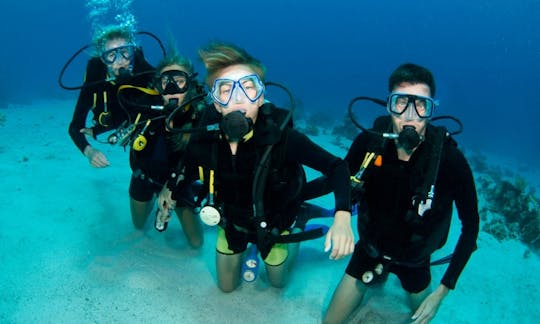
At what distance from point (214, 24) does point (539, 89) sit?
136 metres

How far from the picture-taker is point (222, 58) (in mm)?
3100

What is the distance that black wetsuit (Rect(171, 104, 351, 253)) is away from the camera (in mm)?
3094

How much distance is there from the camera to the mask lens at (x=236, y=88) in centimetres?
303

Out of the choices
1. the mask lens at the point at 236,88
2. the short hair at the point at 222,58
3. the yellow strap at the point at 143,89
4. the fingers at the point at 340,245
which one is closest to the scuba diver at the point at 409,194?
the fingers at the point at 340,245

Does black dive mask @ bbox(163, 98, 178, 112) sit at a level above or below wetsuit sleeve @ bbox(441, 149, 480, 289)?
below

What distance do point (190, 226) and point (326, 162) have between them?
9.12ft

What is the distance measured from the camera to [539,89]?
12862 centimetres

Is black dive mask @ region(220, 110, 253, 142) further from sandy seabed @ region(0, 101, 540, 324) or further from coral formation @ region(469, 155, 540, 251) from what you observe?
coral formation @ region(469, 155, 540, 251)

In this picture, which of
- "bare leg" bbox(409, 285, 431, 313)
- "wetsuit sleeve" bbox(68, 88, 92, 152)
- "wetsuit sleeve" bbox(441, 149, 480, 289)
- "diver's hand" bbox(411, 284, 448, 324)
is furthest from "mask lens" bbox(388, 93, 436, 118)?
"wetsuit sleeve" bbox(68, 88, 92, 152)

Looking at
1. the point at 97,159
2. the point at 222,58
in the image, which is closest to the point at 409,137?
the point at 222,58

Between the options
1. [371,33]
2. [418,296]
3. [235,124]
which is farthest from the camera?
[371,33]

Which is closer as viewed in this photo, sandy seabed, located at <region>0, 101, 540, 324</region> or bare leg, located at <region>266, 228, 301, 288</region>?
sandy seabed, located at <region>0, 101, 540, 324</region>

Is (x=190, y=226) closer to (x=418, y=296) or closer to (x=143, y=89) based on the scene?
(x=143, y=89)

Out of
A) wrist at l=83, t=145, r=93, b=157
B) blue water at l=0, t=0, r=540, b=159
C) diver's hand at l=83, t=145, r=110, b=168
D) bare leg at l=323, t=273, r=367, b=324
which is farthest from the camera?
blue water at l=0, t=0, r=540, b=159
